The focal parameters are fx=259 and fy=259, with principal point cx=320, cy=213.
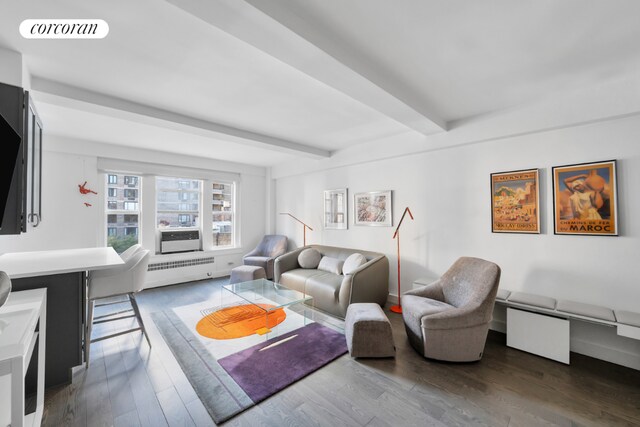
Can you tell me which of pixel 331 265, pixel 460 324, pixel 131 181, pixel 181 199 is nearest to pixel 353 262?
pixel 331 265

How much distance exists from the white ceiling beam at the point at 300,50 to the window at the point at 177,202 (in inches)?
168

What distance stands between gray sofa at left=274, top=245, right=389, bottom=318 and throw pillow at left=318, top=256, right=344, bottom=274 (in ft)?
0.25

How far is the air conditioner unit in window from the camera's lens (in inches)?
193

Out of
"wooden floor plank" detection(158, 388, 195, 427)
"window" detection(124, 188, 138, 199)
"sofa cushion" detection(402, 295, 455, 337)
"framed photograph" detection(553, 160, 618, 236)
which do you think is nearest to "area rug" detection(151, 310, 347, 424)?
"wooden floor plank" detection(158, 388, 195, 427)

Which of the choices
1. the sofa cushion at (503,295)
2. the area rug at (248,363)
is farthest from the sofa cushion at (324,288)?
the sofa cushion at (503,295)

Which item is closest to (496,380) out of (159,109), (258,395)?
(258,395)

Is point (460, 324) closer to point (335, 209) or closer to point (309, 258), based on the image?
point (309, 258)

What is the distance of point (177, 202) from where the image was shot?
17.0ft

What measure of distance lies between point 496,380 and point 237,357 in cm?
223

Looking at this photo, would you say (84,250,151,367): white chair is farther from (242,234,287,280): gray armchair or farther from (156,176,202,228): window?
(156,176,202,228): window

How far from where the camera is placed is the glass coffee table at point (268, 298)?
2.91 m

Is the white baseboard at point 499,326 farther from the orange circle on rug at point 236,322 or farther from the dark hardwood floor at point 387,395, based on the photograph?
the orange circle on rug at point 236,322

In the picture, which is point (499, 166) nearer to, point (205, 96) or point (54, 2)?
point (205, 96)

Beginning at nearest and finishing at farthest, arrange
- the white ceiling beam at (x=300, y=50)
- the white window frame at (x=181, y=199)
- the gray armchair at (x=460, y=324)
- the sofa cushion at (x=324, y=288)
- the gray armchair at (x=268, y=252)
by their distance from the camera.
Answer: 1. the white ceiling beam at (x=300, y=50)
2. the gray armchair at (x=460, y=324)
3. the sofa cushion at (x=324, y=288)
4. the white window frame at (x=181, y=199)
5. the gray armchair at (x=268, y=252)
